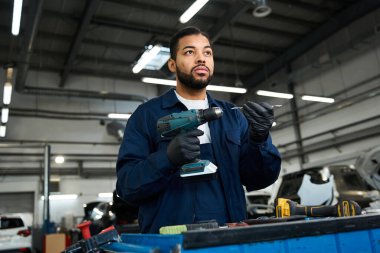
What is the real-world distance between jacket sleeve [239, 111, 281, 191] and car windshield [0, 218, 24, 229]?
7.70 metres

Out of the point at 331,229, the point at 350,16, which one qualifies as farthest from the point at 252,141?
the point at 350,16

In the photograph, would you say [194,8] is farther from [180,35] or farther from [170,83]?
[180,35]

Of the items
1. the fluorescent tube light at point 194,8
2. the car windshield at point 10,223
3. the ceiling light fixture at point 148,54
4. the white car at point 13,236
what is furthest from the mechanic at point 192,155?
the car windshield at point 10,223

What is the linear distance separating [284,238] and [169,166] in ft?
1.57

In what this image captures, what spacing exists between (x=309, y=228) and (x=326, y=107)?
10539 mm

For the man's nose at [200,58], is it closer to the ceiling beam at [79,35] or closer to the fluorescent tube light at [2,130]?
the ceiling beam at [79,35]

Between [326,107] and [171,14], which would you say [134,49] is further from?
[326,107]

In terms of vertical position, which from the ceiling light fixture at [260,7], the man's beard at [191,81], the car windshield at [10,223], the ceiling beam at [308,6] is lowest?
the car windshield at [10,223]

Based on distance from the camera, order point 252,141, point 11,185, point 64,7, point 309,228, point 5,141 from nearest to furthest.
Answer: point 309,228 → point 252,141 → point 64,7 → point 5,141 → point 11,185

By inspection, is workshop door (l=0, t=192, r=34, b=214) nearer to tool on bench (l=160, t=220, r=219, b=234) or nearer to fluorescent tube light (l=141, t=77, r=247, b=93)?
fluorescent tube light (l=141, t=77, r=247, b=93)

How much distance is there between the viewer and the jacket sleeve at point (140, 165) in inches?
47.7

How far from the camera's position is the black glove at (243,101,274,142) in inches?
51.5

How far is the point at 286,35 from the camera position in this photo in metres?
10.6

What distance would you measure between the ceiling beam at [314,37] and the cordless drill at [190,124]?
29.6 ft
